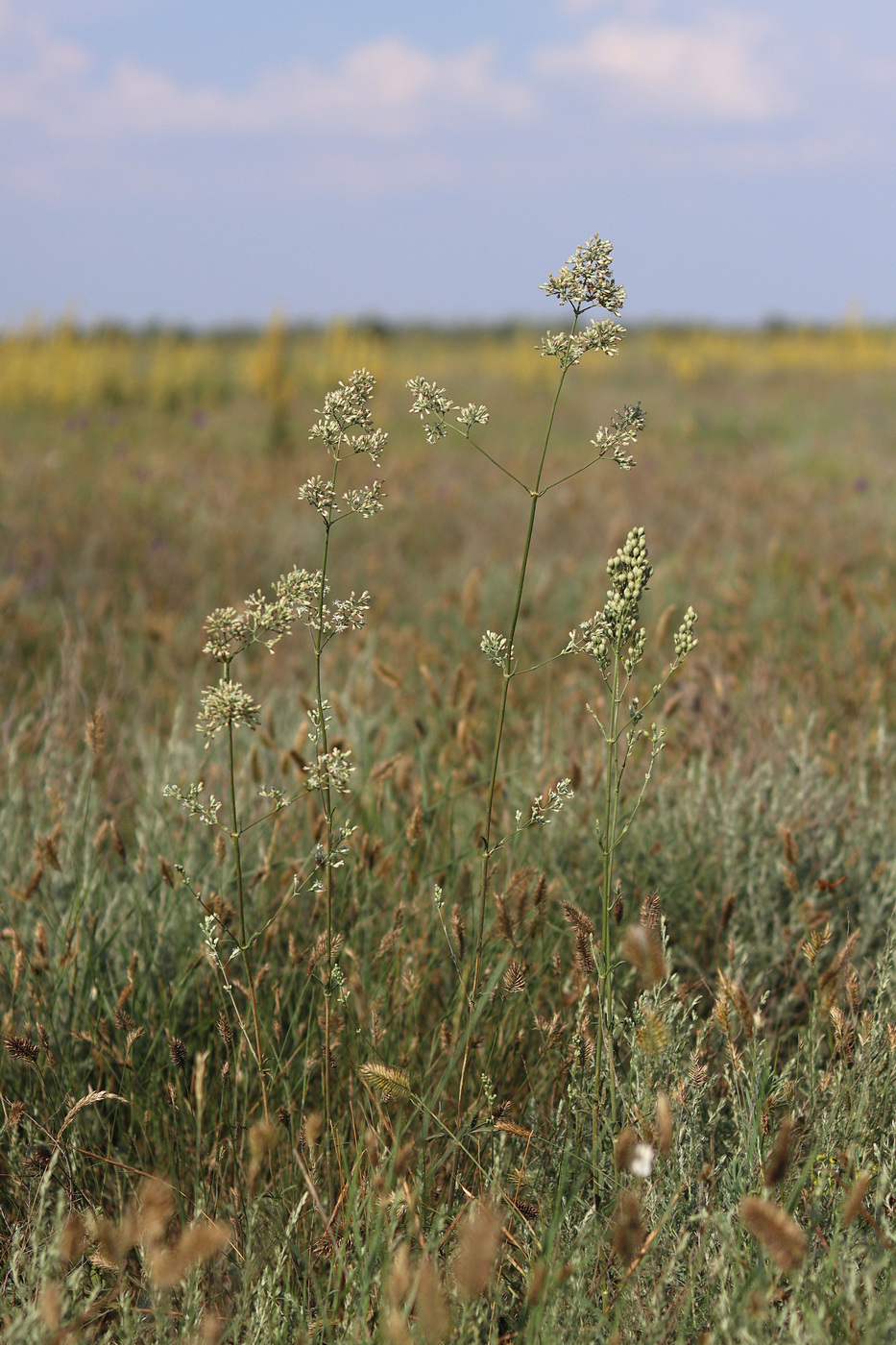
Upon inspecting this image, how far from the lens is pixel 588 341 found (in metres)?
1.35

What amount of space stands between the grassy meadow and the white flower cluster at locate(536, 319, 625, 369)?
0.27 m

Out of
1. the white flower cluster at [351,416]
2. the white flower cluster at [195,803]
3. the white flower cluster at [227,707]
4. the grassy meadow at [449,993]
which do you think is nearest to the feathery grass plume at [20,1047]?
the grassy meadow at [449,993]

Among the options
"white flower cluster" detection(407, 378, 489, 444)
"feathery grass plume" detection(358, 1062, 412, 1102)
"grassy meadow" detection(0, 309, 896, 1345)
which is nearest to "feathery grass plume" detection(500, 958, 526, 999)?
"grassy meadow" detection(0, 309, 896, 1345)

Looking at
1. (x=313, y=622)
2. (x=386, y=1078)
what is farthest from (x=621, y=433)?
A: (x=386, y=1078)

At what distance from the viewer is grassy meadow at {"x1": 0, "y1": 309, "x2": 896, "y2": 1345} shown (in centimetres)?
123

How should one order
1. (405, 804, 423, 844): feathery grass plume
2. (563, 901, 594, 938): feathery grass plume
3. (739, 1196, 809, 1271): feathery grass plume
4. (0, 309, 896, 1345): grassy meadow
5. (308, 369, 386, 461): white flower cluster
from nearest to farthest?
(739, 1196, 809, 1271): feathery grass plume < (0, 309, 896, 1345): grassy meadow < (308, 369, 386, 461): white flower cluster < (563, 901, 594, 938): feathery grass plume < (405, 804, 423, 844): feathery grass plume

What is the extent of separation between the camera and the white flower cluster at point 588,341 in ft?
4.43

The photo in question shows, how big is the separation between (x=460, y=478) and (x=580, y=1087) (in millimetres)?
7616

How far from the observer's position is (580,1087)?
1.53m

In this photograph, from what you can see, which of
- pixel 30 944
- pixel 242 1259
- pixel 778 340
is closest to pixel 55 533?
pixel 30 944

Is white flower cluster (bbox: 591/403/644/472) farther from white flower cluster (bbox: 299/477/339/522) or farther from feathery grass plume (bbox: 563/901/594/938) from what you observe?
feathery grass plume (bbox: 563/901/594/938)

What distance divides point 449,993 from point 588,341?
125cm

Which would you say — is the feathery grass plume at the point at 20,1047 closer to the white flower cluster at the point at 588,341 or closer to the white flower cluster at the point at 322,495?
the white flower cluster at the point at 322,495

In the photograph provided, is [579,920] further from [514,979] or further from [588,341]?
[588,341]
